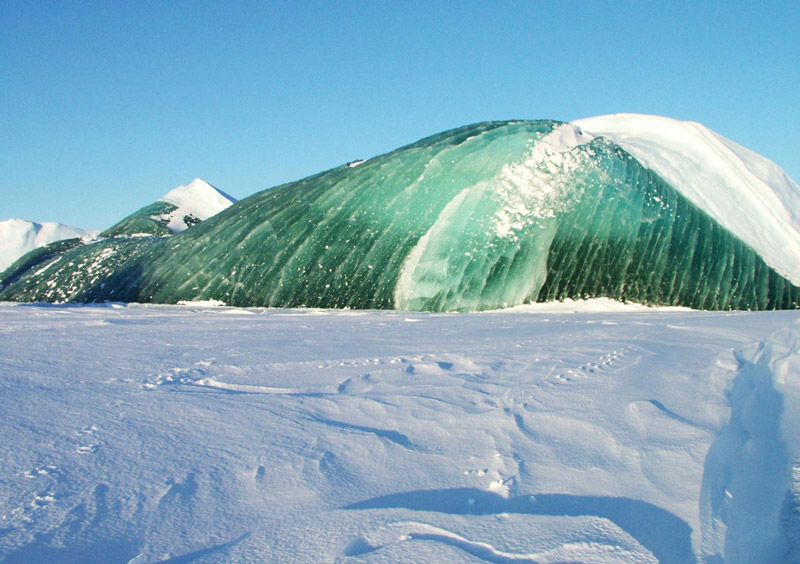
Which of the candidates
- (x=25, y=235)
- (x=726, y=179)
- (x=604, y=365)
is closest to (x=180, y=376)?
(x=604, y=365)

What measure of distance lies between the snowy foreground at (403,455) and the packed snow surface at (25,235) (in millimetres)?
14443

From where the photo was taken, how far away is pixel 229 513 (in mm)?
1221

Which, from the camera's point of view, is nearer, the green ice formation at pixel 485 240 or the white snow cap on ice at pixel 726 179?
the green ice formation at pixel 485 240

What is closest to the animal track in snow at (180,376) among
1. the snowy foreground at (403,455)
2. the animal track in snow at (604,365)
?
the snowy foreground at (403,455)

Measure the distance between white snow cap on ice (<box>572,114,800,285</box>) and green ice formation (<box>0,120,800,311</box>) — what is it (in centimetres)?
25

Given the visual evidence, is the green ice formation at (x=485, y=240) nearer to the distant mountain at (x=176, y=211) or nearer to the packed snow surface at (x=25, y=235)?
the distant mountain at (x=176, y=211)

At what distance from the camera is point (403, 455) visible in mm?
1509

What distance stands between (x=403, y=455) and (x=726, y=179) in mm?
6551

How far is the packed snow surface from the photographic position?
1499 centimetres

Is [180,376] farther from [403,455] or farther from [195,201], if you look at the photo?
[195,201]

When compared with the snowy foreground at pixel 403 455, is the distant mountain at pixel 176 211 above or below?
above

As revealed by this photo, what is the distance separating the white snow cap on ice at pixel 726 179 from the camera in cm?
605

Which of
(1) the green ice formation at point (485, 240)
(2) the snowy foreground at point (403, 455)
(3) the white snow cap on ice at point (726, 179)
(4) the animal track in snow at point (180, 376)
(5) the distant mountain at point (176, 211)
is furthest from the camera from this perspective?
(5) the distant mountain at point (176, 211)

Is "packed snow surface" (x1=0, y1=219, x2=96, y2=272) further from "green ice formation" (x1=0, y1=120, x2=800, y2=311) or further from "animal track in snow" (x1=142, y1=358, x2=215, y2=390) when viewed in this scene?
"animal track in snow" (x1=142, y1=358, x2=215, y2=390)
